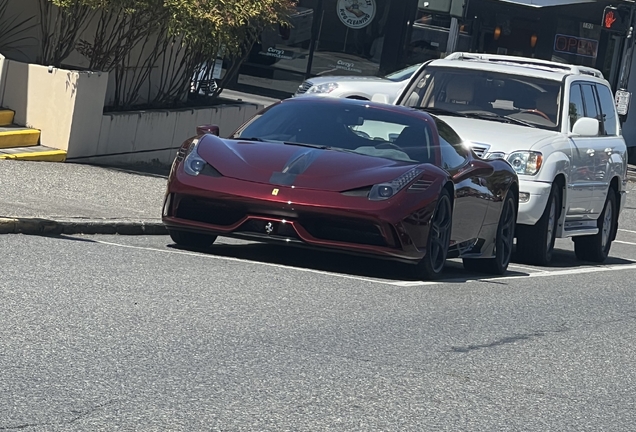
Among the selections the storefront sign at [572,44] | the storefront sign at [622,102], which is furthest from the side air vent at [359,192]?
the storefront sign at [572,44]

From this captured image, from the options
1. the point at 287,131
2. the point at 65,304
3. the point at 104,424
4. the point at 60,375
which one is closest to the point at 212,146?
the point at 287,131

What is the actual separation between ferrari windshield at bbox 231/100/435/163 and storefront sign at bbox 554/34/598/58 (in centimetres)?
2429

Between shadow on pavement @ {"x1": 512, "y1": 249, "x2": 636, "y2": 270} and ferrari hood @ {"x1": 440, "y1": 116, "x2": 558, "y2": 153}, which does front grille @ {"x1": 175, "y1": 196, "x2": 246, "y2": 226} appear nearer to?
ferrari hood @ {"x1": 440, "y1": 116, "x2": 558, "y2": 153}

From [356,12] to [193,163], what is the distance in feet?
79.2

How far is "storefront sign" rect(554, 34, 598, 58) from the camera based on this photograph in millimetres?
34906

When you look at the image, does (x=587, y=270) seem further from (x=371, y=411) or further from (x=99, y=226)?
(x=371, y=411)

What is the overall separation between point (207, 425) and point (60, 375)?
0.86 metres

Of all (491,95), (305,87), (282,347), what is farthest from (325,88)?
(282,347)

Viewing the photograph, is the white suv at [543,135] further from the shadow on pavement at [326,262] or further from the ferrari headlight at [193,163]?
the ferrari headlight at [193,163]

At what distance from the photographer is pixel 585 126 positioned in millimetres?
13805

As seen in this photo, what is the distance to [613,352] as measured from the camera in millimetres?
8734

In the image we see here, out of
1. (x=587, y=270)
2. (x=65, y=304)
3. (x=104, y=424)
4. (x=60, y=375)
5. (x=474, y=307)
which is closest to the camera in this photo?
(x=104, y=424)

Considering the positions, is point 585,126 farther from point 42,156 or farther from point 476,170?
point 42,156

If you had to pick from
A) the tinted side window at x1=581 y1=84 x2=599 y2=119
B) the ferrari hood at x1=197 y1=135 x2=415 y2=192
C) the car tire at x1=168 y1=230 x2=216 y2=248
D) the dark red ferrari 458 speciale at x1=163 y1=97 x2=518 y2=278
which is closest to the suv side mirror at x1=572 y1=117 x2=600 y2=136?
the tinted side window at x1=581 y1=84 x2=599 y2=119
